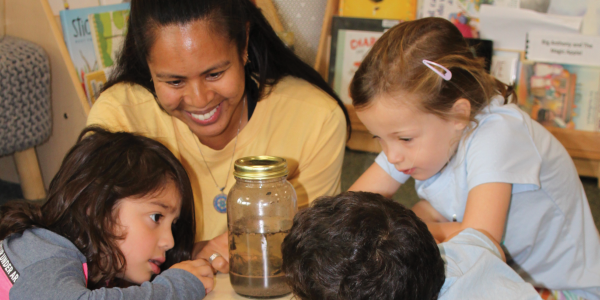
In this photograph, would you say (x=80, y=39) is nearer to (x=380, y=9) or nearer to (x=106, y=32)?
(x=106, y=32)

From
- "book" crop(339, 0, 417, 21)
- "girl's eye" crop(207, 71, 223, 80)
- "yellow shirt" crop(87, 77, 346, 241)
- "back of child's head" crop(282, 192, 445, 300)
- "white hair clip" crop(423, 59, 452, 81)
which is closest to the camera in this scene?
"back of child's head" crop(282, 192, 445, 300)

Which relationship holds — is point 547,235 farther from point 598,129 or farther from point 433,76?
point 598,129

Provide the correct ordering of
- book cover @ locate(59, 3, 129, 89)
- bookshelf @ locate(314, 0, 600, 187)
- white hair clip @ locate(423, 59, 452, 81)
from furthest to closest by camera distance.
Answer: bookshelf @ locate(314, 0, 600, 187), book cover @ locate(59, 3, 129, 89), white hair clip @ locate(423, 59, 452, 81)

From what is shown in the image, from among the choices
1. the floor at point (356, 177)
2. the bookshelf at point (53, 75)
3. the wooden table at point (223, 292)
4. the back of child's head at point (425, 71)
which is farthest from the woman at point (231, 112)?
the floor at point (356, 177)

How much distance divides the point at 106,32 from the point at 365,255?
5.37ft

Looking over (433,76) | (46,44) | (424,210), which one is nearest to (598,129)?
(424,210)

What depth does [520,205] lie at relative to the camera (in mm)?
973

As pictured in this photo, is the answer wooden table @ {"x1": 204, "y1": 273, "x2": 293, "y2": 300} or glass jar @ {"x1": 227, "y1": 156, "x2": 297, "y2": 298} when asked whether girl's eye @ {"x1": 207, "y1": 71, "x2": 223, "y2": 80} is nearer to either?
glass jar @ {"x1": 227, "y1": 156, "x2": 297, "y2": 298}

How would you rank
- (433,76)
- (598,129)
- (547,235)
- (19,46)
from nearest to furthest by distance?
1. (433,76)
2. (547,235)
3. (19,46)
4. (598,129)

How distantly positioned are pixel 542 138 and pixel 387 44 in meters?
0.35

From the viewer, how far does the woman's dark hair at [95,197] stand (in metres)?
0.82

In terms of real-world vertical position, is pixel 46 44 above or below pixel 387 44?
below

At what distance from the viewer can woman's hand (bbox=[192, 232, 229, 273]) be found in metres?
0.88

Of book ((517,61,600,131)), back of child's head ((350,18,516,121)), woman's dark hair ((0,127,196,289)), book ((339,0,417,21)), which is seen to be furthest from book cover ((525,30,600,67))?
woman's dark hair ((0,127,196,289))
